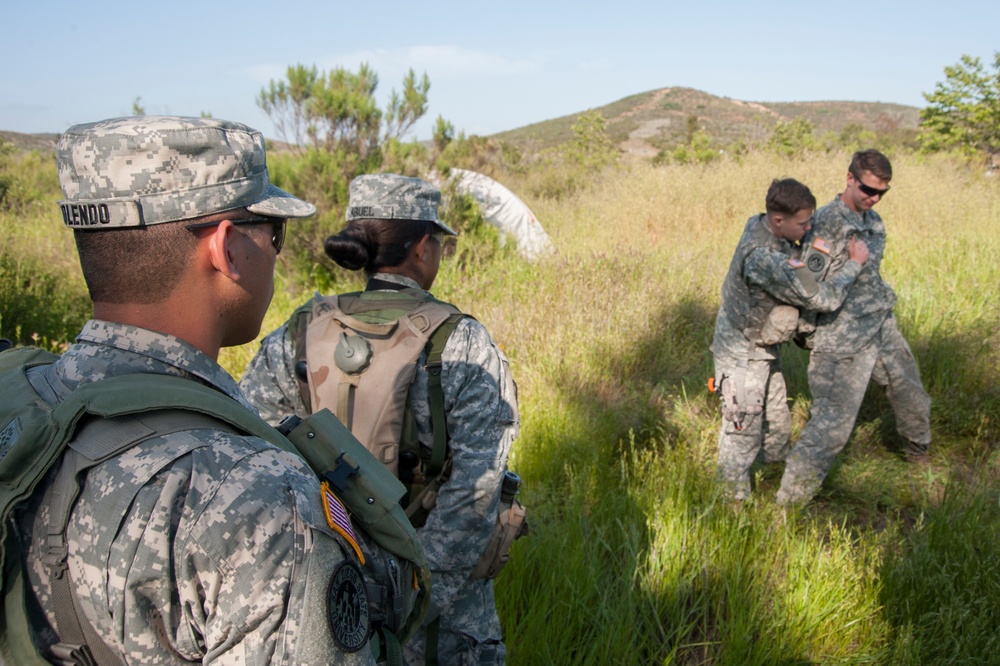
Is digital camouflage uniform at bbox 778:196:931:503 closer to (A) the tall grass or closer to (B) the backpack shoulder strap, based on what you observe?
(A) the tall grass

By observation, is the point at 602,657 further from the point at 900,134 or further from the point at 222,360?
the point at 900,134

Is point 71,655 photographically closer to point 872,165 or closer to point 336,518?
point 336,518

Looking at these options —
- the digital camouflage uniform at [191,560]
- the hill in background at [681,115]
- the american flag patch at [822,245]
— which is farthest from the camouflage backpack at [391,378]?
the hill in background at [681,115]

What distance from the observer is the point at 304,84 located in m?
7.99

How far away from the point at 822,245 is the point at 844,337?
514mm

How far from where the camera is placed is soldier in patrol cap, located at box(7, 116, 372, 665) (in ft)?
2.86

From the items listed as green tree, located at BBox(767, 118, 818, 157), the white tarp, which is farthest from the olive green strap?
green tree, located at BBox(767, 118, 818, 157)

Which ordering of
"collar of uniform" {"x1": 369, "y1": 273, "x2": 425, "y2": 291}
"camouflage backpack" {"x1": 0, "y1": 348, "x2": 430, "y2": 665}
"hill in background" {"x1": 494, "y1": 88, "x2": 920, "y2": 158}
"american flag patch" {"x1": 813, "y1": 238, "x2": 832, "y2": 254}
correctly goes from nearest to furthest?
"camouflage backpack" {"x1": 0, "y1": 348, "x2": 430, "y2": 665}
"collar of uniform" {"x1": 369, "y1": 273, "x2": 425, "y2": 291}
"american flag patch" {"x1": 813, "y1": 238, "x2": 832, "y2": 254}
"hill in background" {"x1": 494, "y1": 88, "x2": 920, "y2": 158}

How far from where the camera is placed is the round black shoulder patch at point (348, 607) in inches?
35.6

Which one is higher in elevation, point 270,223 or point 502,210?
point 270,223

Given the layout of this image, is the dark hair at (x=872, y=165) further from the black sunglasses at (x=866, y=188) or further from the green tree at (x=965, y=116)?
the green tree at (x=965, y=116)

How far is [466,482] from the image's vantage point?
1.99m

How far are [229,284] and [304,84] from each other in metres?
7.63

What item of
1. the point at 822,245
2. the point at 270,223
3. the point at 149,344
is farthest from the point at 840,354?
the point at 149,344
